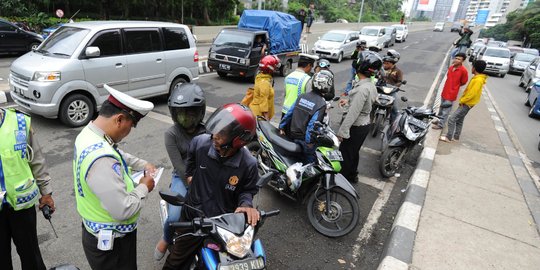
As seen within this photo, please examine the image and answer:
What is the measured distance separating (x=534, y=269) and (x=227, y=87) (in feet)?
28.9

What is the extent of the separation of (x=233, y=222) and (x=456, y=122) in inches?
263

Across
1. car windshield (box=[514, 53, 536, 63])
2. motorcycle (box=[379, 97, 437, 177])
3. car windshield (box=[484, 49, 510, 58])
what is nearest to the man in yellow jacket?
motorcycle (box=[379, 97, 437, 177])

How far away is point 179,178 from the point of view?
10.5 ft

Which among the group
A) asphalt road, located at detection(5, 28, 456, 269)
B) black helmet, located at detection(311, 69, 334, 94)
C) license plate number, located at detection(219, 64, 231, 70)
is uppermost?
black helmet, located at detection(311, 69, 334, 94)

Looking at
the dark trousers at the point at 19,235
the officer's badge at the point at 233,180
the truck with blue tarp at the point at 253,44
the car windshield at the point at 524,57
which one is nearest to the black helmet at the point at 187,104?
the officer's badge at the point at 233,180

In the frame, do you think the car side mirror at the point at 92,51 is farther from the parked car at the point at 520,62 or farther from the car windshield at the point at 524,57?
the car windshield at the point at 524,57

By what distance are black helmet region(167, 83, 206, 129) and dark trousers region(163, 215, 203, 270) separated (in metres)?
0.96

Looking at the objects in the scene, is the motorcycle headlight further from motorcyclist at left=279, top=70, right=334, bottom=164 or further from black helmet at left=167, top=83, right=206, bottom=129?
motorcyclist at left=279, top=70, right=334, bottom=164

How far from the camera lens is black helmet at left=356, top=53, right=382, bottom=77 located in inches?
180

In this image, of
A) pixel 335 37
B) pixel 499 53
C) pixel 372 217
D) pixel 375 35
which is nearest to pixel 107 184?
pixel 372 217

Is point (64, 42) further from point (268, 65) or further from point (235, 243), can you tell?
point (235, 243)

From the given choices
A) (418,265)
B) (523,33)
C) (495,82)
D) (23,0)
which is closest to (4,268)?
(418,265)

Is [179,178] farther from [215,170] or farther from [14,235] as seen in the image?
[14,235]

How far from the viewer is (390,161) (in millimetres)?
5664
